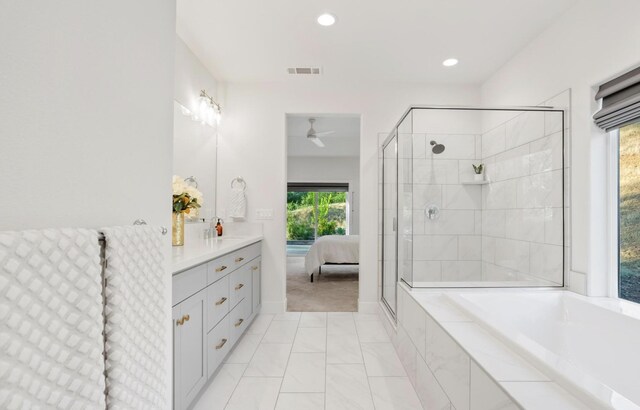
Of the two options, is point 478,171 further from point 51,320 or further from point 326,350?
point 51,320

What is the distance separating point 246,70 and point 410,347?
2.83 metres

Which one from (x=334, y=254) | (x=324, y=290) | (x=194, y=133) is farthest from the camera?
(x=334, y=254)

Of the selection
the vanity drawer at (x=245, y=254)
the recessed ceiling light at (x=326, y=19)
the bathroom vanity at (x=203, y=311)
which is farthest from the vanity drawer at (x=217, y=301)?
the recessed ceiling light at (x=326, y=19)

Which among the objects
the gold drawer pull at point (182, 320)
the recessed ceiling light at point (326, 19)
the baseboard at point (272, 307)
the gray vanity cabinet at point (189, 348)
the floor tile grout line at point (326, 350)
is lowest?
the floor tile grout line at point (326, 350)

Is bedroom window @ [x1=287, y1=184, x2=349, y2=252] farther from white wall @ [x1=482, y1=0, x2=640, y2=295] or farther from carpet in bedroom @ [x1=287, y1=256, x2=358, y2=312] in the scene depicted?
white wall @ [x1=482, y1=0, x2=640, y2=295]

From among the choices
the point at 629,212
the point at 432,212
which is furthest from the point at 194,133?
the point at 629,212

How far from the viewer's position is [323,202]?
7.77 meters

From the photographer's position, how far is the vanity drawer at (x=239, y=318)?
90.8 inches

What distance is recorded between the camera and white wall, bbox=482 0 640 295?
174cm

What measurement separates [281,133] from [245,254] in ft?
4.65

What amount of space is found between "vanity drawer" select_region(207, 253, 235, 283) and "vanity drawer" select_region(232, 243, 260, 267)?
0.09 meters

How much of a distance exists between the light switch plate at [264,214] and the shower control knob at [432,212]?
1601 millimetres

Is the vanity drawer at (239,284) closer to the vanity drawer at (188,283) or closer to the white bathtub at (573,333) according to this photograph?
the vanity drawer at (188,283)

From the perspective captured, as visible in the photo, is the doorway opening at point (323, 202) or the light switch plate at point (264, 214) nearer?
the light switch plate at point (264, 214)
